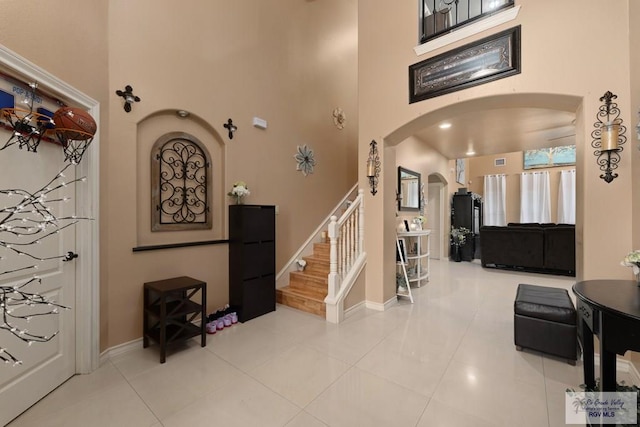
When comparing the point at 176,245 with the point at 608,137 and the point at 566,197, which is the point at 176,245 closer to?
the point at 608,137

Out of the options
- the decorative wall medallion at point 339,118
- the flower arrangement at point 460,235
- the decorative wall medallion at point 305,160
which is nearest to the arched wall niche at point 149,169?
the decorative wall medallion at point 305,160

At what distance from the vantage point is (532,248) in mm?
5898

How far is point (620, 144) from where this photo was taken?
214 cm

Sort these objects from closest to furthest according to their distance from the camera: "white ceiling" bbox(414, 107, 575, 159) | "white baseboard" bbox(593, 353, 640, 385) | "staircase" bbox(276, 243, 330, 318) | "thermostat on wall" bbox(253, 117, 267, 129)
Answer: "white baseboard" bbox(593, 353, 640, 385), "staircase" bbox(276, 243, 330, 318), "thermostat on wall" bbox(253, 117, 267, 129), "white ceiling" bbox(414, 107, 575, 159)

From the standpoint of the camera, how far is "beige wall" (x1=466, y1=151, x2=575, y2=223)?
8672 mm

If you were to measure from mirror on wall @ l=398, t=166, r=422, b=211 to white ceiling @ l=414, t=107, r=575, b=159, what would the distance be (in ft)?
2.66

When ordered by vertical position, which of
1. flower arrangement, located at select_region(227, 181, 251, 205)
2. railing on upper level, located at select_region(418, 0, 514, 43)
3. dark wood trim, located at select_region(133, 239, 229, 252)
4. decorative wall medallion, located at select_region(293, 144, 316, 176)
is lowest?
dark wood trim, located at select_region(133, 239, 229, 252)

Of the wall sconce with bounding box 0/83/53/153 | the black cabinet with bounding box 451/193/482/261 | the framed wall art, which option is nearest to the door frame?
the wall sconce with bounding box 0/83/53/153


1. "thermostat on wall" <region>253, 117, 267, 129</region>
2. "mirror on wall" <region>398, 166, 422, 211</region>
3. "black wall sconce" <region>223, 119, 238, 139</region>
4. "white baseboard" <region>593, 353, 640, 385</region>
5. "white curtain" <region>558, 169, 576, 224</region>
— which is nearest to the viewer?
"white baseboard" <region>593, 353, 640, 385</region>

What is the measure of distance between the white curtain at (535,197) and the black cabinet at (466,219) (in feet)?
8.75

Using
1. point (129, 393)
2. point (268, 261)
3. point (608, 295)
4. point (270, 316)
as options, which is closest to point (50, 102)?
point (129, 393)

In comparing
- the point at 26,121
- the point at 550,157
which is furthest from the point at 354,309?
the point at 550,157

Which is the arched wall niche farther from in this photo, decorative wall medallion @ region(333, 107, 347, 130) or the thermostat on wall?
decorative wall medallion @ region(333, 107, 347, 130)

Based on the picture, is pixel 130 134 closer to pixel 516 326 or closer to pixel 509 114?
pixel 516 326
